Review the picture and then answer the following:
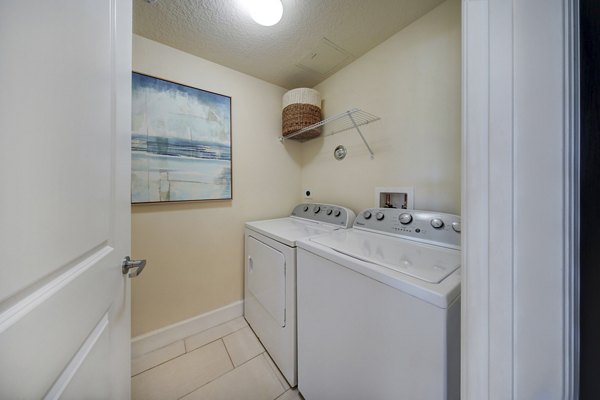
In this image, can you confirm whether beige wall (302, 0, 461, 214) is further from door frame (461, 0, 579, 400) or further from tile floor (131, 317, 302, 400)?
tile floor (131, 317, 302, 400)

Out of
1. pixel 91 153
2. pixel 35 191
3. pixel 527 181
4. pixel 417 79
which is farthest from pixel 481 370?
pixel 417 79

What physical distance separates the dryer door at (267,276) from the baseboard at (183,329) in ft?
1.18

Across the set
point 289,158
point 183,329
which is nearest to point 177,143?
point 289,158

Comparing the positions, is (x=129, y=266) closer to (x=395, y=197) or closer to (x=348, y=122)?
(x=395, y=197)

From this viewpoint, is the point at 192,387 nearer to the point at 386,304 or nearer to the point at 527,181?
the point at 386,304

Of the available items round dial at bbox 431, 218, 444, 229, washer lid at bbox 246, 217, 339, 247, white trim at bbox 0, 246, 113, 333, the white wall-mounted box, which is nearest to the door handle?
white trim at bbox 0, 246, 113, 333

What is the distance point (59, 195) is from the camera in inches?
14.7

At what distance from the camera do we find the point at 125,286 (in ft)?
2.47

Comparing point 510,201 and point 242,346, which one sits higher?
point 510,201

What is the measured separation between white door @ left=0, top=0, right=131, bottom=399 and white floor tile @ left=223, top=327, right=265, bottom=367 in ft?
3.12

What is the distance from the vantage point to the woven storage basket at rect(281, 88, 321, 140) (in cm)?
173

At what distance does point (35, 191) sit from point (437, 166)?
1.59 metres

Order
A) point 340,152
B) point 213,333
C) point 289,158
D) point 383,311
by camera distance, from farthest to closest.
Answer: point 289,158
point 340,152
point 213,333
point 383,311

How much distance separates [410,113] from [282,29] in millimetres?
1073
